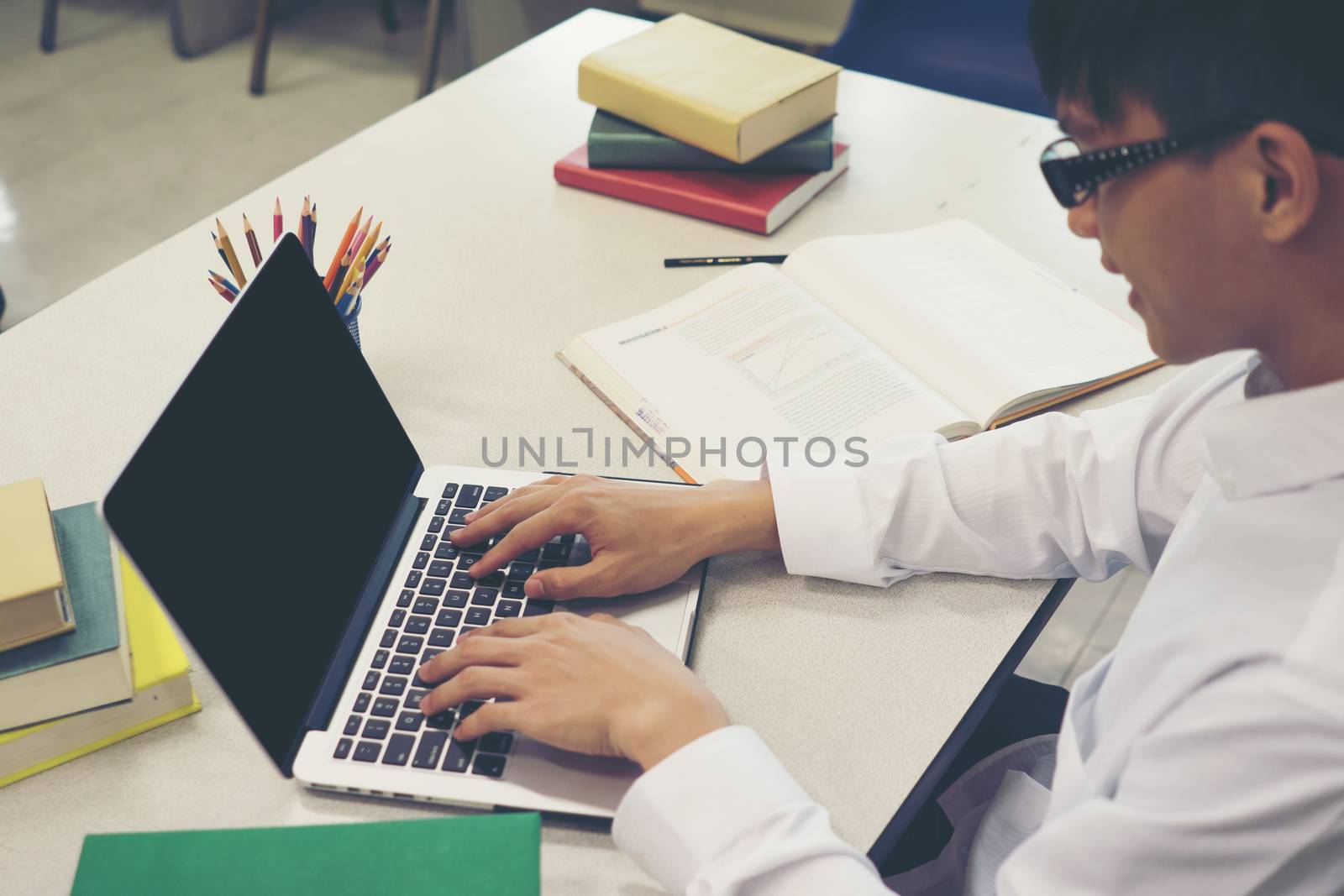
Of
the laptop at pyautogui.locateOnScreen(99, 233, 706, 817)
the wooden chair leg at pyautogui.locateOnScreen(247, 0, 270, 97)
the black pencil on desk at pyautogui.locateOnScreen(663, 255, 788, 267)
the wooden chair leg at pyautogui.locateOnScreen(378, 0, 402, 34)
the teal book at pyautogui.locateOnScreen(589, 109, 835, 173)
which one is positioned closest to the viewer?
the laptop at pyautogui.locateOnScreen(99, 233, 706, 817)

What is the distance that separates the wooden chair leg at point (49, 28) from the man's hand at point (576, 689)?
3.72m

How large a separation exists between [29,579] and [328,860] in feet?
0.82

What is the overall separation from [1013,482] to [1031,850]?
34 centimetres

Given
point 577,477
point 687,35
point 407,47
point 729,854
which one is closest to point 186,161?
point 407,47

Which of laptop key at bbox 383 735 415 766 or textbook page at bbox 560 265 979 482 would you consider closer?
laptop key at bbox 383 735 415 766

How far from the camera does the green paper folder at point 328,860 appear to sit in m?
0.59

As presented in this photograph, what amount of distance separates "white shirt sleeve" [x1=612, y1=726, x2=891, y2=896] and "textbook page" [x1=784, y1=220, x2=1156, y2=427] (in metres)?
0.46

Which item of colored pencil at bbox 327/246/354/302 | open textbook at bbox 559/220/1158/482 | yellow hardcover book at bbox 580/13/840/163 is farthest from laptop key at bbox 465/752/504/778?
yellow hardcover book at bbox 580/13/840/163

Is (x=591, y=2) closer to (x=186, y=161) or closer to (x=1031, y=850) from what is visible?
(x=186, y=161)

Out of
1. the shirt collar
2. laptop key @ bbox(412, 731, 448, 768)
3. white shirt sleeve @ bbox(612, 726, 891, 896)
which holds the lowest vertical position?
laptop key @ bbox(412, 731, 448, 768)

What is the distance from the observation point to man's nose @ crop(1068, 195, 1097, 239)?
0.66 meters

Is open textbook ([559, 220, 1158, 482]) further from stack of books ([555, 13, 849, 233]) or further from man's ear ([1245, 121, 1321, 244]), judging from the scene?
man's ear ([1245, 121, 1321, 244])

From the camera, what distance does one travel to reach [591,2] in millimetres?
3465

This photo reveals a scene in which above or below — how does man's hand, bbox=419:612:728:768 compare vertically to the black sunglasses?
below
